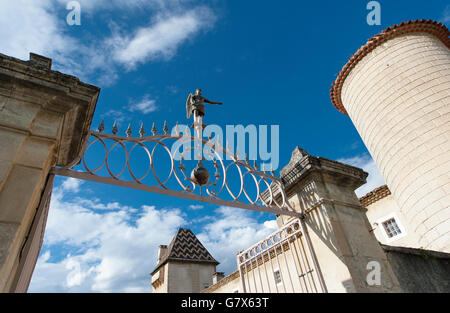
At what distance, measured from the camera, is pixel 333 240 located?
10.0 feet

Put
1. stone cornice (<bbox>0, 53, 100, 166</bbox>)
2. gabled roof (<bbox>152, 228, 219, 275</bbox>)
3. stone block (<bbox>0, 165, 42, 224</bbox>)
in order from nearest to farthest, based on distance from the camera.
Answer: stone block (<bbox>0, 165, 42, 224</bbox>) → stone cornice (<bbox>0, 53, 100, 166</bbox>) → gabled roof (<bbox>152, 228, 219, 275</bbox>)

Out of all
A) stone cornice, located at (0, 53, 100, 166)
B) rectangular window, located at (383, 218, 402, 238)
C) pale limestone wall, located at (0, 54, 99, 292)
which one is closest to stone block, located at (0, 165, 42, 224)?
pale limestone wall, located at (0, 54, 99, 292)

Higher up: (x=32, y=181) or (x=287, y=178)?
(x=287, y=178)

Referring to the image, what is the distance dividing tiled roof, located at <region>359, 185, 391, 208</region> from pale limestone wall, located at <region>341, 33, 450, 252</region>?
302cm

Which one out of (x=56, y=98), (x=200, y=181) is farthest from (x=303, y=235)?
(x=56, y=98)

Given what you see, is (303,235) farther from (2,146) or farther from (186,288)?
(186,288)

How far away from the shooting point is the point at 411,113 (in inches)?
365

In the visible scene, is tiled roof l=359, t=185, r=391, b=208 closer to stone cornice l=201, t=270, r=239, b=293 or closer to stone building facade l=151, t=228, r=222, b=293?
stone cornice l=201, t=270, r=239, b=293

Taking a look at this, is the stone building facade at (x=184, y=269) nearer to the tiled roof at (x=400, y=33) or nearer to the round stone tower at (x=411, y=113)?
the round stone tower at (x=411, y=113)

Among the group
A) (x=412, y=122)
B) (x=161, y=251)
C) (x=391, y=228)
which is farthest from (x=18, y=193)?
(x=161, y=251)

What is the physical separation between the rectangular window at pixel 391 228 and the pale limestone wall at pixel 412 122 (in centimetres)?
386

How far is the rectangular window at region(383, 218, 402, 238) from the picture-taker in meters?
12.7
